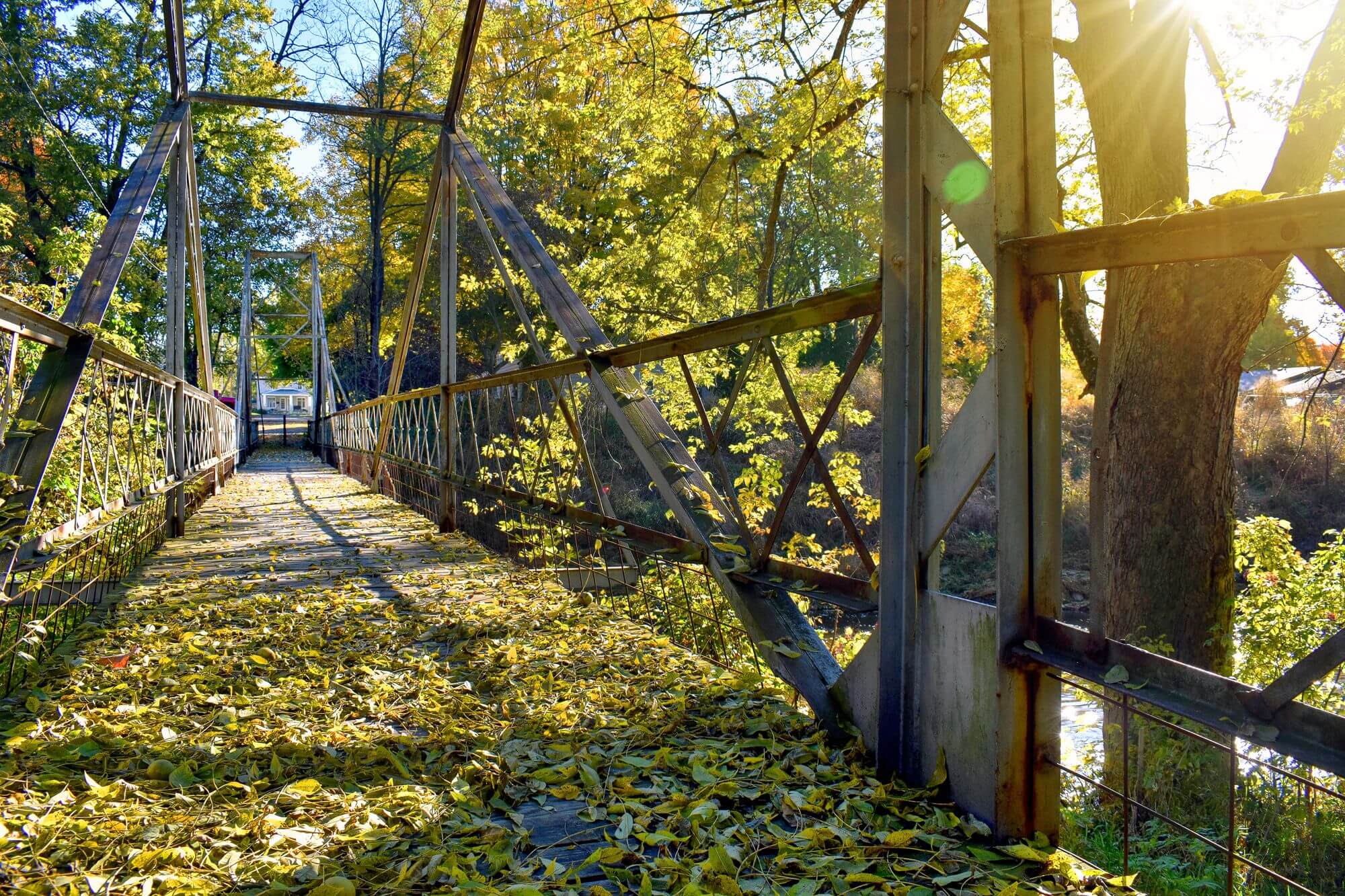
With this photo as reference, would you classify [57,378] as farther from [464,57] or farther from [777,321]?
[464,57]

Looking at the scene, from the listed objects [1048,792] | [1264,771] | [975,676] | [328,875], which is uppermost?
[975,676]

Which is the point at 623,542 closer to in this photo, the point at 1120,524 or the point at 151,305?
the point at 1120,524

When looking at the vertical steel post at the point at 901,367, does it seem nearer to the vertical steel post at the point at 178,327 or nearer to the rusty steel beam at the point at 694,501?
the rusty steel beam at the point at 694,501

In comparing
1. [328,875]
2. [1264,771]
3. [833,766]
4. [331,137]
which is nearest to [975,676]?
[833,766]

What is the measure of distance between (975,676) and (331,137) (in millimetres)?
27521

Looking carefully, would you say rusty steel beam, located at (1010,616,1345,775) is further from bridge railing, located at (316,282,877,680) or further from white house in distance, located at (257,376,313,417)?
white house in distance, located at (257,376,313,417)

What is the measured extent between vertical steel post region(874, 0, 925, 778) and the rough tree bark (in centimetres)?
347

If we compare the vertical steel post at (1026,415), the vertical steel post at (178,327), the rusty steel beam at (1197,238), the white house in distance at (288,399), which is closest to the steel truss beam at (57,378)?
the vertical steel post at (178,327)

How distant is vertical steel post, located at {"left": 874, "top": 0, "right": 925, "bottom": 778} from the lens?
2.06 meters

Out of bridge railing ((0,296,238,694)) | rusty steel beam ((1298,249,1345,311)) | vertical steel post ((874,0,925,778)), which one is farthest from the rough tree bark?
bridge railing ((0,296,238,694))

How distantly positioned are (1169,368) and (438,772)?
14.9 ft

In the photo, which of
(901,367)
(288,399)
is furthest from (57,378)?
(288,399)

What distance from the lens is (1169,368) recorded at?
16.4ft

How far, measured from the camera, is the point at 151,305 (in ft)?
65.1
